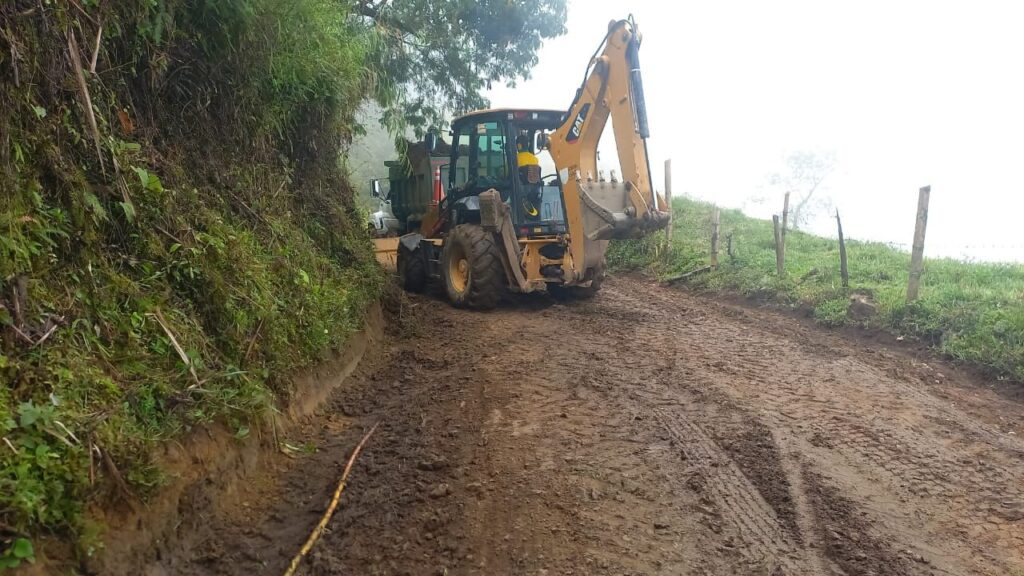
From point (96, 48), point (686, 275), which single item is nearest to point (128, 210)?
point (96, 48)

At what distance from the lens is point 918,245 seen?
6.77 m

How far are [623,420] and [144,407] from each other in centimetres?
275

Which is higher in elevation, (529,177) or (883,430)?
(529,177)

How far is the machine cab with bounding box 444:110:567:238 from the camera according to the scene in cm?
798

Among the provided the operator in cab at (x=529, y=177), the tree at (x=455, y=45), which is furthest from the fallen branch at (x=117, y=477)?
the tree at (x=455, y=45)

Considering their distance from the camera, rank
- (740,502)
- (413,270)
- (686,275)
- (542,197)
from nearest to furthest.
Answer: (740,502) → (542,197) → (413,270) → (686,275)

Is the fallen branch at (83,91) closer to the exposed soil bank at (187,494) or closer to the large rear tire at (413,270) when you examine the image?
the exposed soil bank at (187,494)

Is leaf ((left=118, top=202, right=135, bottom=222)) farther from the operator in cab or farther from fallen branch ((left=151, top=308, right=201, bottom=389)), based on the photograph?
the operator in cab

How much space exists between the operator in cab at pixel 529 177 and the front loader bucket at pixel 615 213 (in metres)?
1.07

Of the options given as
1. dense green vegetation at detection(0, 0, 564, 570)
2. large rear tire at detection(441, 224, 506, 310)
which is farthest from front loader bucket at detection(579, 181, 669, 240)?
dense green vegetation at detection(0, 0, 564, 570)

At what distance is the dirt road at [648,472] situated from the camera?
281cm

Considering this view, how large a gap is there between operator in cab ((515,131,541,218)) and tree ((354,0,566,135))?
3248 millimetres

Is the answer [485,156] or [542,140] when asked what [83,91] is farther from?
[542,140]

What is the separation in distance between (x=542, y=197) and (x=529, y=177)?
14.2 inches
